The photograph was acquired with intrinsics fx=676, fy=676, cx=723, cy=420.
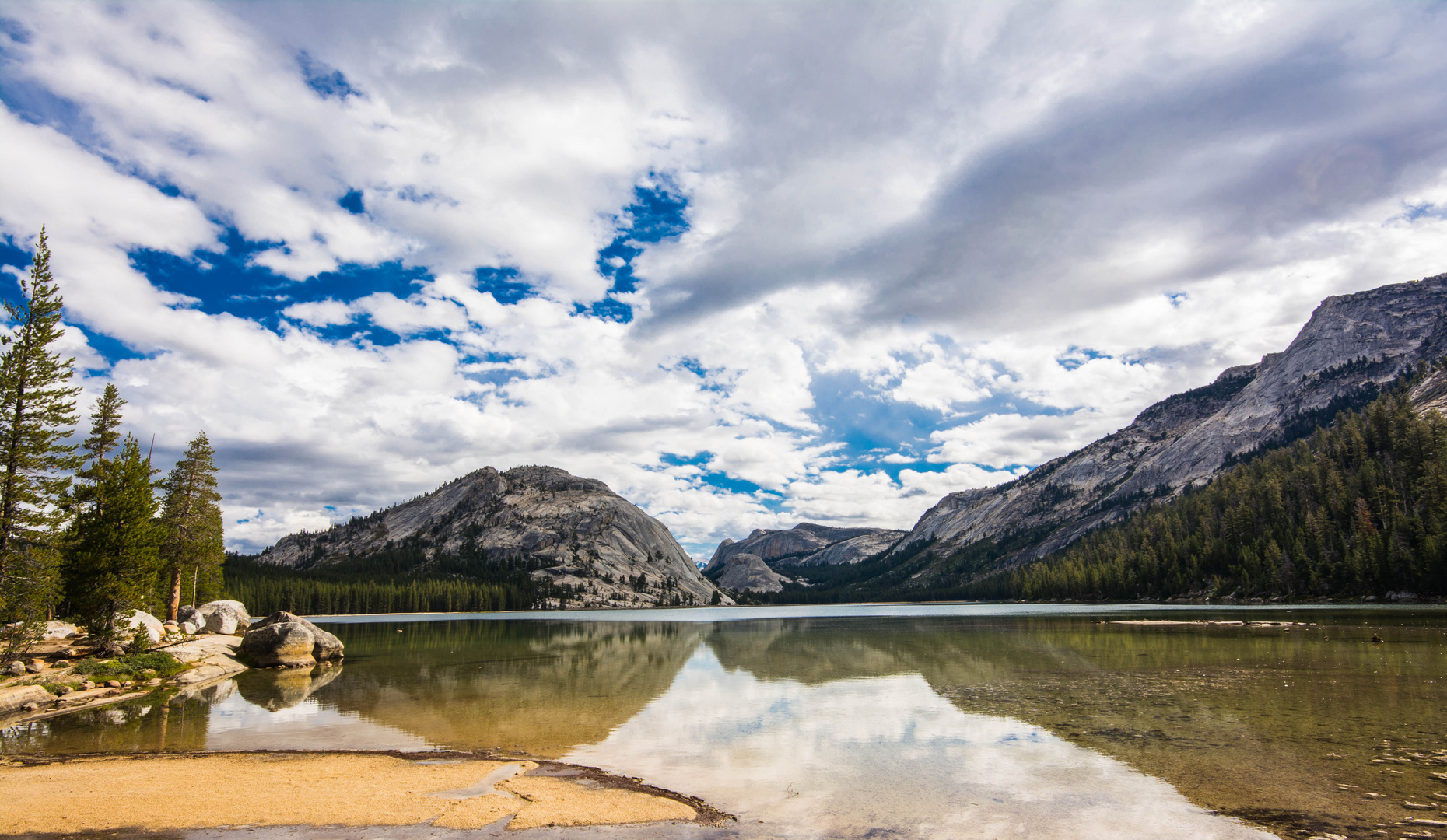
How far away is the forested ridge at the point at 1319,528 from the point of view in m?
101

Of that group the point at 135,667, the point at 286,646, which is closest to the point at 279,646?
the point at 286,646

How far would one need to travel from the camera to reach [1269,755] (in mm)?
18344

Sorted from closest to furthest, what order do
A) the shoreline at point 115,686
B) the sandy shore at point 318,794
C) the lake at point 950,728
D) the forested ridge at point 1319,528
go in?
the sandy shore at point 318,794 < the lake at point 950,728 < the shoreline at point 115,686 < the forested ridge at point 1319,528

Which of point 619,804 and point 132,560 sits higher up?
point 132,560

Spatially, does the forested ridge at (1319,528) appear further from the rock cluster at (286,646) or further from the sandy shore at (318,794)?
the rock cluster at (286,646)

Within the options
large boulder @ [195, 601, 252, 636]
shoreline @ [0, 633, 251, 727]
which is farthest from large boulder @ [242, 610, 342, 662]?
large boulder @ [195, 601, 252, 636]

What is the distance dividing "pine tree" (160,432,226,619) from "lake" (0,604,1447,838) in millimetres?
23811

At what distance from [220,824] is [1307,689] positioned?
3722 centimetres

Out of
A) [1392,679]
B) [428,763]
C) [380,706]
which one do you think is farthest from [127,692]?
[1392,679]

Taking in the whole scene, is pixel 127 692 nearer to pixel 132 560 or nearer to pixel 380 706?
pixel 132 560

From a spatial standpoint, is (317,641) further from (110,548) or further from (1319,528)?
(1319,528)

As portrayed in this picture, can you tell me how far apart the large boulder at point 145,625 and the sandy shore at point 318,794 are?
25818 millimetres

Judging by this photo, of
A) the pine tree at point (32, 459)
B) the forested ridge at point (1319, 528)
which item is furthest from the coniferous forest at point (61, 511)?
the forested ridge at point (1319, 528)

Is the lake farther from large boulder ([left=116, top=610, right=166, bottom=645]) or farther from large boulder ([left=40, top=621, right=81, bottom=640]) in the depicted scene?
large boulder ([left=40, top=621, right=81, bottom=640])
